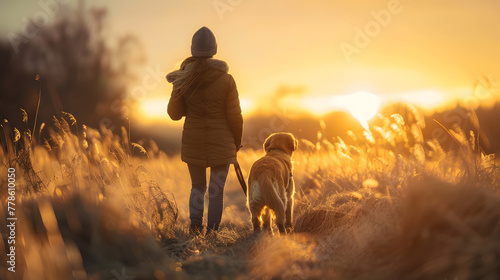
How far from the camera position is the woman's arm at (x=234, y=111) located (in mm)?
5266

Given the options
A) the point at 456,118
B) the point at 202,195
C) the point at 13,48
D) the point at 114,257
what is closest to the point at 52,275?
the point at 114,257

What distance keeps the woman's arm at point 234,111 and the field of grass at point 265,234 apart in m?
1.07

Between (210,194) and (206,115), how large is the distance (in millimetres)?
860

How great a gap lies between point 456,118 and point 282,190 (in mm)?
1980

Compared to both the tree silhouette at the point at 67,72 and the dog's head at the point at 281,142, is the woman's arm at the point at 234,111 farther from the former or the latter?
the tree silhouette at the point at 67,72

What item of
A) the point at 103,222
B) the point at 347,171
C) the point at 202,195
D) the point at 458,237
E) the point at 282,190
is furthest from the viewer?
the point at 347,171

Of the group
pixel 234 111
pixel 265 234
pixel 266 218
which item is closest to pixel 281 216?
pixel 266 218

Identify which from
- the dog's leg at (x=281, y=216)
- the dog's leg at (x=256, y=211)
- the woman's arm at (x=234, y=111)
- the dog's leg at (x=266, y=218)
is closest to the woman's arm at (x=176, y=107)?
the woman's arm at (x=234, y=111)

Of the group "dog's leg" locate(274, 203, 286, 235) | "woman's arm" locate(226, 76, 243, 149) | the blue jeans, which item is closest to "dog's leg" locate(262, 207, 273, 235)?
"dog's leg" locate(274, 203, 286, 235)

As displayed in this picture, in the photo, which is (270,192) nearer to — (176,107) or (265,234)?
(265,234)

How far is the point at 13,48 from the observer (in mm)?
14867

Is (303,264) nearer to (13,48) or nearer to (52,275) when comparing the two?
(52,275)

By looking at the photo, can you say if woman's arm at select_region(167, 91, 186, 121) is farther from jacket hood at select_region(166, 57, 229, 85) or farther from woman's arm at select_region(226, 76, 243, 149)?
woman's arm at select_region(226, 76, 243, 149)

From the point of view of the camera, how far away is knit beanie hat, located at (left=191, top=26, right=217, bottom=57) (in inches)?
203
